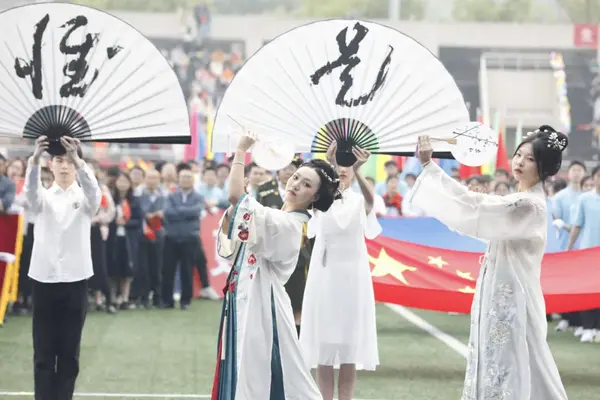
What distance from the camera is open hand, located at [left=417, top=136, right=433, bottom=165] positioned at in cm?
549

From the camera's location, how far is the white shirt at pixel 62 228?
6.82 metres

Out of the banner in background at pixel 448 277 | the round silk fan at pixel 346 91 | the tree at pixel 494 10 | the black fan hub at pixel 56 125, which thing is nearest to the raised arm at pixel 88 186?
the black fan hub at pixel 56 125

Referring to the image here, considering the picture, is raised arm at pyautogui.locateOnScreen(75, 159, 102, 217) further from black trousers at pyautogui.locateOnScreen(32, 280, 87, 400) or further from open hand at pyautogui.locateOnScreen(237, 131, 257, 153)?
open hand at pyautogui.locateOnScreen(237, 131, 257, 153)

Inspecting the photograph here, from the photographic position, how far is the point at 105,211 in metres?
13.0

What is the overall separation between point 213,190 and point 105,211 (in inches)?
107

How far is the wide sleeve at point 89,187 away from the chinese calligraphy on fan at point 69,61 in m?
0.50

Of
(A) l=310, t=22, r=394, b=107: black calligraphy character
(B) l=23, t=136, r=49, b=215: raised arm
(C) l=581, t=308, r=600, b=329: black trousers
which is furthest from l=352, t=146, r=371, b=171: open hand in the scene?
(C) l=581, t=308, r=600, b=329: black trousers

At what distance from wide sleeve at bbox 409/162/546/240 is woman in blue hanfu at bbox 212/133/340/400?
0.69 meters

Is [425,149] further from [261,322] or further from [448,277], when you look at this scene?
[448,277]

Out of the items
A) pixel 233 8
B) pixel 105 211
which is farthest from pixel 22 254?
pixel 233 8

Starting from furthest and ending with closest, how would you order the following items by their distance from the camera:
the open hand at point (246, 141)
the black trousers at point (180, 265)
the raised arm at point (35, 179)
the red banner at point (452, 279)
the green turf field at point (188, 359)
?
the black trousers at point (180, 265)
the red banner at point (452, 279)
the green turf field at point (188, 359)
the raised arm at point (35, 179)
the open hand at point (246, 141)

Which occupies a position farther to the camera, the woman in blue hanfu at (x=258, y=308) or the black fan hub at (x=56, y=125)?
the black fan hub at (x=56, y=125)

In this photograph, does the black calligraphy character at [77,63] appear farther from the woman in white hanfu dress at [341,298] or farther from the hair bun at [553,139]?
the hair bun at [553,139]

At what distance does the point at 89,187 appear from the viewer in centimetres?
685
